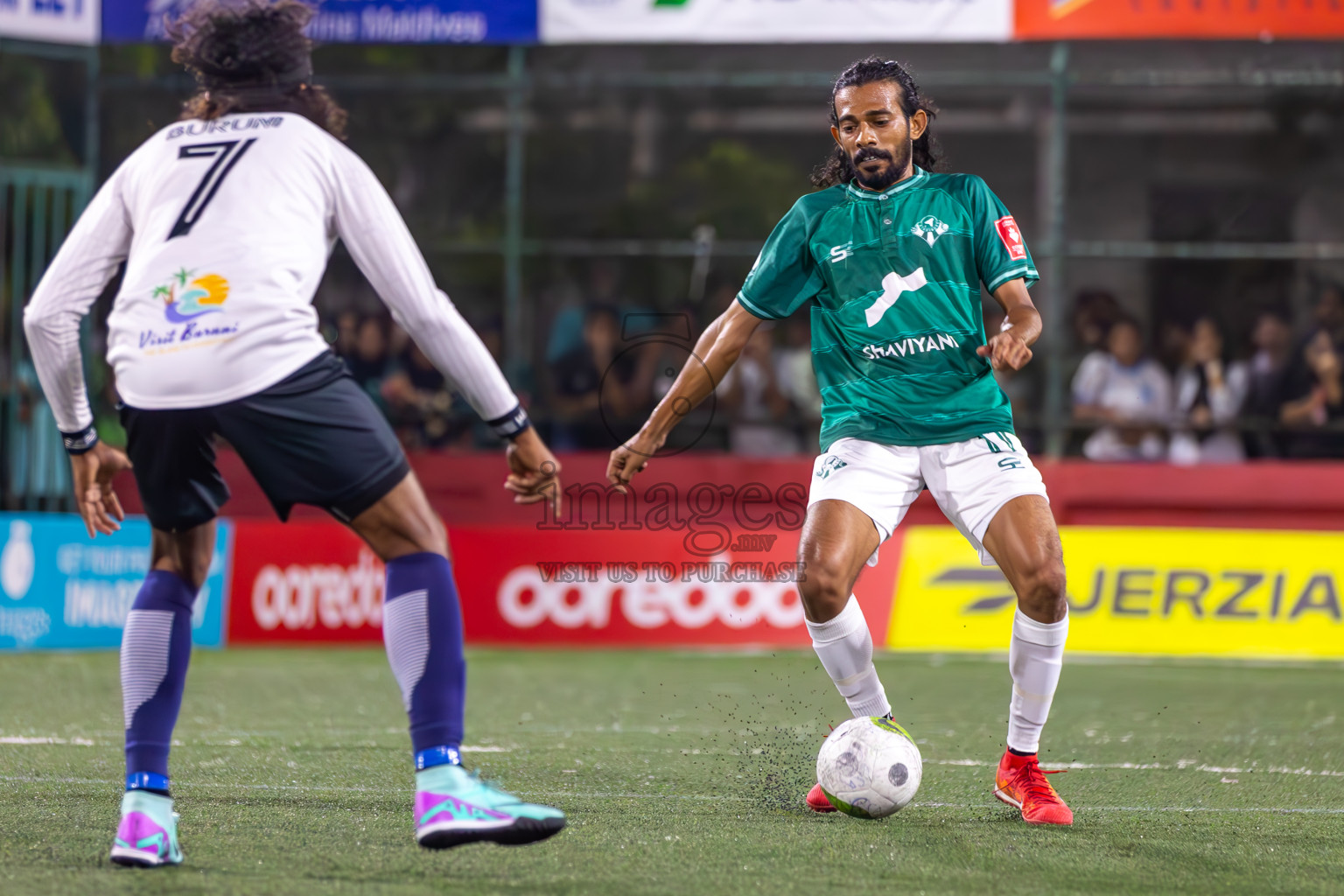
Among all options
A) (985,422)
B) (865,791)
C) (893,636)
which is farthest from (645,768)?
(893,636)

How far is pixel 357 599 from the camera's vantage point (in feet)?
37.7

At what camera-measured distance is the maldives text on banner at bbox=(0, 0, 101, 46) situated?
43.3 feet

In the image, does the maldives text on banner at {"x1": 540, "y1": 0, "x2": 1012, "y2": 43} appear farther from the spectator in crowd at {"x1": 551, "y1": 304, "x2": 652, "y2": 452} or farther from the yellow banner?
the yellow banner

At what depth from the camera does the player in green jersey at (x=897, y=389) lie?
16.6 feet

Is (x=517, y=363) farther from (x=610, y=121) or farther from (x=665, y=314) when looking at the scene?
(x=610, y=121)

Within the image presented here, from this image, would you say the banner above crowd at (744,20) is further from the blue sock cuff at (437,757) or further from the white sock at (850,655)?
the blue sock cuff at (437,757)

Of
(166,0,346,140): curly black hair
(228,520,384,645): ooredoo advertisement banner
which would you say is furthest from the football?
(228,520,384,645): ooredoo advertisement banner

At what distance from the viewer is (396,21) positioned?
14008mm

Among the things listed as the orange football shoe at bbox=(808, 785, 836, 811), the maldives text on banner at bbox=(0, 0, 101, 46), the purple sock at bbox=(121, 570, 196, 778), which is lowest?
the orange football shoe at bbox=(808, 785, 836, 811)

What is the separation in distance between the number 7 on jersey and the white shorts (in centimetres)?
210

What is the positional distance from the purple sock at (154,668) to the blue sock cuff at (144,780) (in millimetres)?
13

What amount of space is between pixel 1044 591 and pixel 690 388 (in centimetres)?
126

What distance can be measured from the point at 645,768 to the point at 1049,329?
9288mm

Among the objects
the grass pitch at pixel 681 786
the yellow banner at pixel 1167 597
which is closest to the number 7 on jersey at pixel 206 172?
the grass pitch at pixel 681 786
